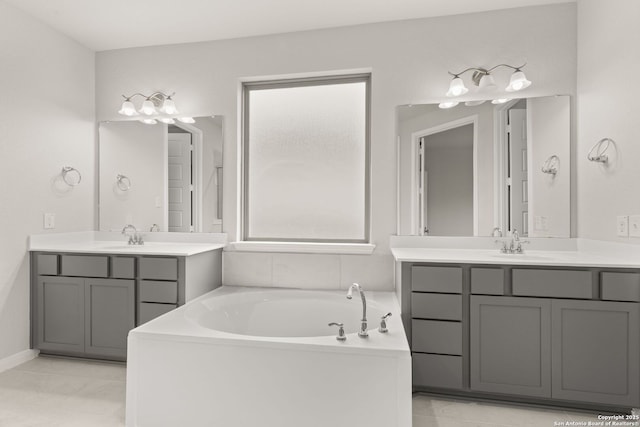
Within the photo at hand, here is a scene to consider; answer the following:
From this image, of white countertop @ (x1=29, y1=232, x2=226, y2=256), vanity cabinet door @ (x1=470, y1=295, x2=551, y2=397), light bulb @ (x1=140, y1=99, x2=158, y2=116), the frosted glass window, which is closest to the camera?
vanity cabinet door @ (x1=470, y1=295, x2=551, y2=397)

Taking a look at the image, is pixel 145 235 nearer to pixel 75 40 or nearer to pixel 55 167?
pixel 55 167

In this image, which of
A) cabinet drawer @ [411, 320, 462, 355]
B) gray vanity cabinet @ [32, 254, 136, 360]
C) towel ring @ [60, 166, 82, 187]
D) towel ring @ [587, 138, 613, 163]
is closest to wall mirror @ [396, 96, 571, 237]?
towel ring @ [587, 138, 613, 163]

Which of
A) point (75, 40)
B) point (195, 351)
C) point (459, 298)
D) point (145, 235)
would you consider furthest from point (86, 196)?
point (459, 298)

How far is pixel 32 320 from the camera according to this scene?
8.75 feet

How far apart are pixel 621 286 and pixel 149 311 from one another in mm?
2823

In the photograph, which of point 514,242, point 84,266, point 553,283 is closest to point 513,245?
point 514,242

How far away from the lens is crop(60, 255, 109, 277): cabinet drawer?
2.52m

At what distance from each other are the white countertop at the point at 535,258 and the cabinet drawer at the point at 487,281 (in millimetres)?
53

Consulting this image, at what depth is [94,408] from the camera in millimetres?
1998

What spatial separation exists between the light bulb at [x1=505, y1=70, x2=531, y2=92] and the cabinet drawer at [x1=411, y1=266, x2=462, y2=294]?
4.49ft

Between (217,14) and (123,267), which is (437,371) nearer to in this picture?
(123,267)

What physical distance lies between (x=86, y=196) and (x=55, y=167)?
36 cm

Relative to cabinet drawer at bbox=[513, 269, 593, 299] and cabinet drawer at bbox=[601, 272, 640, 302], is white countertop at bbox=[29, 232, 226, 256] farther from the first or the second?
cabinet drawer at bbox=[601, 272, 640, 302]

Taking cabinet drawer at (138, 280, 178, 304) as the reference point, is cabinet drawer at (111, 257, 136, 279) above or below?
above
